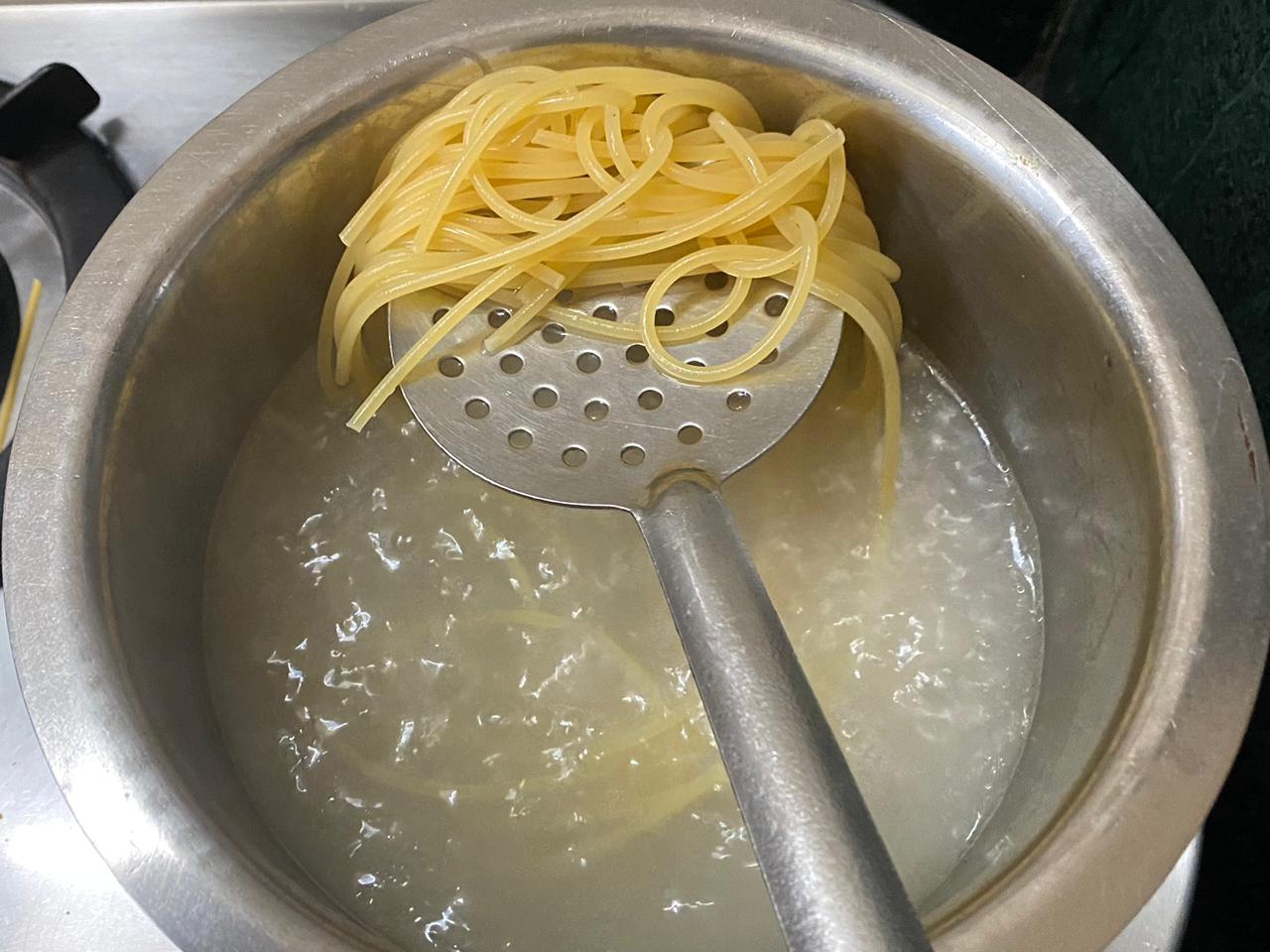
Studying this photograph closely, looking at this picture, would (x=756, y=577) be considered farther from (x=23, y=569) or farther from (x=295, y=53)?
(x=295, y=53)

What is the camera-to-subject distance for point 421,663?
0.74 metres

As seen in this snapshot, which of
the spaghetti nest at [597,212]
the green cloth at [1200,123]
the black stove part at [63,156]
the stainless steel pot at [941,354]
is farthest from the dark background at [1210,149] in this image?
the black stove part at [63,156]

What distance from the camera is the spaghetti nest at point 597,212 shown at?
72 centimetres

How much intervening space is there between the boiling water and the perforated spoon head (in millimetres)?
92

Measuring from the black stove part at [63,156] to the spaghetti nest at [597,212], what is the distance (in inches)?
8.4

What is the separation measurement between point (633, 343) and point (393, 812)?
0.38m

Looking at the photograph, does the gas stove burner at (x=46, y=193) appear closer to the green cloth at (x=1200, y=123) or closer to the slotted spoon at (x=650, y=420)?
the slotted spoon at (x=650, y=420)

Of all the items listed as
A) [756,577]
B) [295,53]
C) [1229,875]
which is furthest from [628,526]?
[1229,875]

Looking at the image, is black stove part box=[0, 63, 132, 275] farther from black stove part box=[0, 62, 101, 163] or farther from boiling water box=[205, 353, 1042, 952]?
boiling water box=[205, 353, 1042, 952]

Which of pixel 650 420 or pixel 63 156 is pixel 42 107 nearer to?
pixel 63 156

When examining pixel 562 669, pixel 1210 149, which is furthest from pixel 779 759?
pixel 1210 149

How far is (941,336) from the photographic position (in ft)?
2.81

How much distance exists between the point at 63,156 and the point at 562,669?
586 millimetres

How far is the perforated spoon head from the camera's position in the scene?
0.71 m
